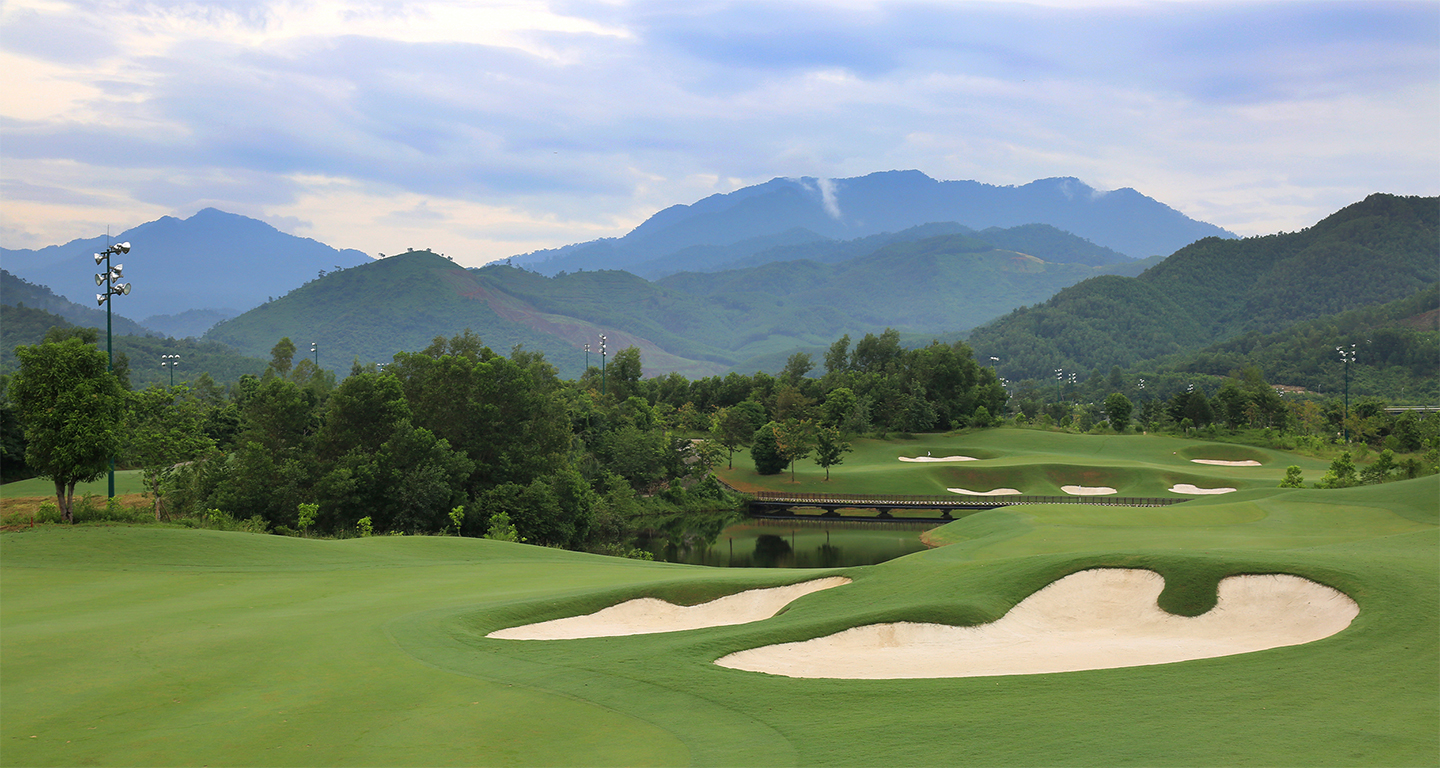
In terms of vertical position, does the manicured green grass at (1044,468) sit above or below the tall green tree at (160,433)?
below

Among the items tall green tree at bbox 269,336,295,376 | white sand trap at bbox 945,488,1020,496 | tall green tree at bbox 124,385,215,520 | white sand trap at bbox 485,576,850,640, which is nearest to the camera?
white sand trap at bbox 485,576,850,640

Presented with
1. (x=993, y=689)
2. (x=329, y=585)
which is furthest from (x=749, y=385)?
(x=993, y=689)

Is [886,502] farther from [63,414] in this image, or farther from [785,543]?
[63,414]

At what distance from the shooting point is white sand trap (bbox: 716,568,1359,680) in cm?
1255

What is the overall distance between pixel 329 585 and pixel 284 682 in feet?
28.5

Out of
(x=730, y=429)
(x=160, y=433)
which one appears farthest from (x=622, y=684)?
(x=730, y=429)

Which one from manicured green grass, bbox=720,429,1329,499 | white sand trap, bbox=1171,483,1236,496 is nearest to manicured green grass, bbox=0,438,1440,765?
white sand trap, bbox=1171,483,1236,496

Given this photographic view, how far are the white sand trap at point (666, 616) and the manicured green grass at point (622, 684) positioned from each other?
1.18 ft

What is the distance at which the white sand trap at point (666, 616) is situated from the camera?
1564 cm

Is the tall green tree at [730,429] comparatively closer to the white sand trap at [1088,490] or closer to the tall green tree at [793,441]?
the tall green tree at [793,441]

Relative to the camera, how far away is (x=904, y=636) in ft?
48.0

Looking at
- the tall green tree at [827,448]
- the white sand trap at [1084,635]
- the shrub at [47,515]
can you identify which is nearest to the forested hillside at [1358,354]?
the tall green tree at [827,448]

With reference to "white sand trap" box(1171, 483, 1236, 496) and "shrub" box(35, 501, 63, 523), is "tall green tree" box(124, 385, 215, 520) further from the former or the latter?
"white sand trap" box(1171, 483, 1236, 496)

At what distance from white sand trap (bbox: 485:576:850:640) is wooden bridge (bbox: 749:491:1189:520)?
4055cm
